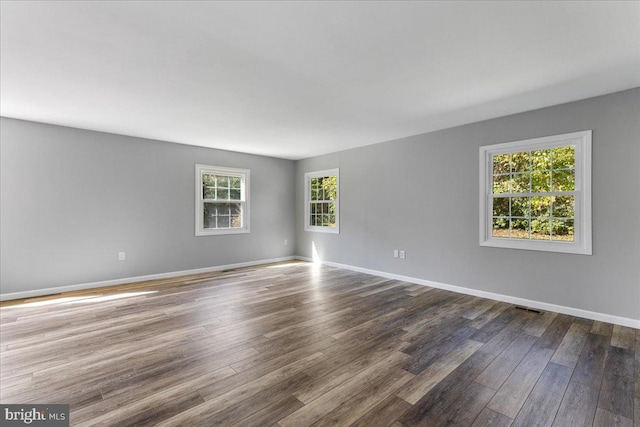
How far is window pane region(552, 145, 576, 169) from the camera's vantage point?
331cm

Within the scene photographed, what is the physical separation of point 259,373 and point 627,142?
4.17 metres

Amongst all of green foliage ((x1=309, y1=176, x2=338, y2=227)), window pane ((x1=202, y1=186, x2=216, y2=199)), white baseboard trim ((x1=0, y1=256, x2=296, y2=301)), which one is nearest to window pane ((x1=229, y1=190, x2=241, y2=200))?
window pane ((x1=202, y1=186, x2=216, y2=199))

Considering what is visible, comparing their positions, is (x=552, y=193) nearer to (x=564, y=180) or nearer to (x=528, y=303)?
(x=564, y=180)

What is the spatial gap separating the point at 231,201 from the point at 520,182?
16.5 feet

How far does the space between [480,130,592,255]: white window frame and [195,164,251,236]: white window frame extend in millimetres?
4474

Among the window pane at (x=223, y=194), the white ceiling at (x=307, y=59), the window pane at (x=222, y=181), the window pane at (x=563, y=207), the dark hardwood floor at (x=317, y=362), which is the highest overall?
the white ceiling at (x=307, y=59)

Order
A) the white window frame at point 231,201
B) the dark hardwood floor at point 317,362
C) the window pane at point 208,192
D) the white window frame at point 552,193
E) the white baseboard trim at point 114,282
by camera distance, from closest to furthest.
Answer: the dark hardwood floor at point 317,362
the white window frame at point 552,193
the white baseboard trim at point 114,282
the white window frame at point 231,201
the window pane at point 208,192

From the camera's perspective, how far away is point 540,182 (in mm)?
3539

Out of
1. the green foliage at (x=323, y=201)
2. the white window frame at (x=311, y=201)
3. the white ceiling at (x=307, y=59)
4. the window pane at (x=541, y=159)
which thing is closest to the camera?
the white ceiling at (x=307, y=59)

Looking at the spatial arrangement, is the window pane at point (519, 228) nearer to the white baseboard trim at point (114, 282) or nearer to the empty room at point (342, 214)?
the empty room at point (342, 214)

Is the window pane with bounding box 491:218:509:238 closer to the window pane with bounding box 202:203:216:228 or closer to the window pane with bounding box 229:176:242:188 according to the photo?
the window pane with bounding box 229:176:242:188

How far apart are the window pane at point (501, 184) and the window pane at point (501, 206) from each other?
11 cm

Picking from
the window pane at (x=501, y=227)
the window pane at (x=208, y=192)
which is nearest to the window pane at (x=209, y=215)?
the window pane at (x=208, y=192)

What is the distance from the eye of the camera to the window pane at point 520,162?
3.65 m
